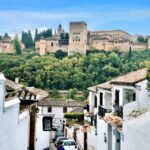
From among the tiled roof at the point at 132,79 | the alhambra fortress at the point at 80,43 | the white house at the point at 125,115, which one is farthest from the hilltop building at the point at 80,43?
the tiled roof at the point at 132,79

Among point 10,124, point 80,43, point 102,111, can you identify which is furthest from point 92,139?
point 80,43

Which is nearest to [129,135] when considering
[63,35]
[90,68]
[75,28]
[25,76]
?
[25,76]

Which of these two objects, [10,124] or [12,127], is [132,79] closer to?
[12,127]

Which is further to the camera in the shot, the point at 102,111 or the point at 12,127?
the point at 102,111

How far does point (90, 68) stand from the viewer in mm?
125938

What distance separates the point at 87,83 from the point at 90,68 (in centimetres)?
1187

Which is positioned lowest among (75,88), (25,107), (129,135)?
(75,88)

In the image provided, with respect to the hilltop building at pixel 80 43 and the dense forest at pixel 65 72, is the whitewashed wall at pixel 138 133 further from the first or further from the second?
the hilltop building at pixel 80 43

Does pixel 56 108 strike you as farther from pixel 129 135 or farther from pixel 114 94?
pixel 129 135

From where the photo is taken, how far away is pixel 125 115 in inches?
920

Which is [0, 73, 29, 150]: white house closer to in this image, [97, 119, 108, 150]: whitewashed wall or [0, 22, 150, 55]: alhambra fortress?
[97, 119, 108, 150]: whitewashed wall

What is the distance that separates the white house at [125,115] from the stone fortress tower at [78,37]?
14505cm

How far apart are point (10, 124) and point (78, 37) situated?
169 metres

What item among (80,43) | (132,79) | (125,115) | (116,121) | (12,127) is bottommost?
(116,121)
